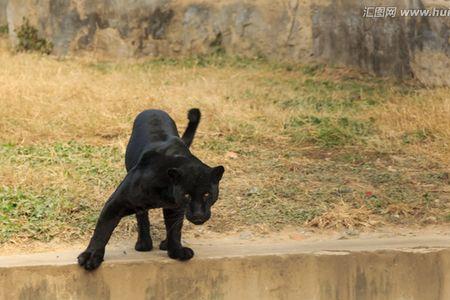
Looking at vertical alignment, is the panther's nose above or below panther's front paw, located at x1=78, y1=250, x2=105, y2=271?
above

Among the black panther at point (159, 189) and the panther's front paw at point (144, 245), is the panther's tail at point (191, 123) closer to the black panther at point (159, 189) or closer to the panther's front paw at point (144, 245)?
the black panther at point (159, 189)

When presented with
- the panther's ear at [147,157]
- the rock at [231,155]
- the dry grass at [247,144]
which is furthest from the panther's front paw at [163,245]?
the rock at [231,155]

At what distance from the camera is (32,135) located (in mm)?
8461

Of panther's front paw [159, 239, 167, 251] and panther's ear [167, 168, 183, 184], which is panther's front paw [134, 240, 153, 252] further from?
panther's ear [167, 168, 183, 184]

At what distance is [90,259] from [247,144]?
3.35 metres

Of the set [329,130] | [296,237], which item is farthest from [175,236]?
[329,130]

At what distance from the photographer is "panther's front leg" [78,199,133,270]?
5309mm

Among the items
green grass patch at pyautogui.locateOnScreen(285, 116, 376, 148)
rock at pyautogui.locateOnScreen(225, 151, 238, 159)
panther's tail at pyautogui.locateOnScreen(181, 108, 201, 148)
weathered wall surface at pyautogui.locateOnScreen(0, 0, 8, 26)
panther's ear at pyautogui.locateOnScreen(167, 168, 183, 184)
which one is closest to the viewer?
panther's ear at pyautogui.locateOnScreen(167, 168, 183, 184)

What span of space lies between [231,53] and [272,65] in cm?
91

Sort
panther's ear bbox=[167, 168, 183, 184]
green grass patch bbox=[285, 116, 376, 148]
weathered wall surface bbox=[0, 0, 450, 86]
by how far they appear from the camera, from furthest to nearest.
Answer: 1. weathered wall surface bbox=[0, 0, 450, 86]
2. green grass patch bbox=[285, 116, 376, 148]
3. panther's ear bbox=[167, 168, 183, 184]

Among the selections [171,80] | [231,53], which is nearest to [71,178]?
[171,80]

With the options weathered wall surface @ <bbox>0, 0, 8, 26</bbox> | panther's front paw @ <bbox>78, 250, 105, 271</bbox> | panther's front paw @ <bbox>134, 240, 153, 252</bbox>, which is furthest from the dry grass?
weathered wall surface @ <bbox>0, 0, 8, 26</bbox>

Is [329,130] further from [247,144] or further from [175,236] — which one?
[175,236]

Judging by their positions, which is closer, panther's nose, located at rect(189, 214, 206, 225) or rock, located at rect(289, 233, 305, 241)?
panther's nose, located at rect(189, 214, 206, 225)
